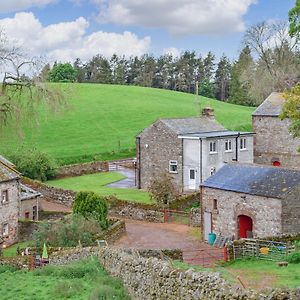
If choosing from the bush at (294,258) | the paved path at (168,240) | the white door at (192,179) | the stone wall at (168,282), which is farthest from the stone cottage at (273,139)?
the stone wall at (168,282)

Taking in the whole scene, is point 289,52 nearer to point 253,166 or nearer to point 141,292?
point 253,166

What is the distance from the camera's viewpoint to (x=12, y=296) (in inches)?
807

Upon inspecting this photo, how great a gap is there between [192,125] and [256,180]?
826 inches

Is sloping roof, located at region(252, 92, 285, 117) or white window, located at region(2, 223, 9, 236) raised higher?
sloping roof, located at region(252, 92, 285, 117)

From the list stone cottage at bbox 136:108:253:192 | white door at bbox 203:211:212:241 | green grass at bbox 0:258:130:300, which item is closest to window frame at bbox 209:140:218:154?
stone cottage at bbox 136:108:253:192

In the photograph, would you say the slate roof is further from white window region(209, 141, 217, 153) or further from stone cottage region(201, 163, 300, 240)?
stone cottage region(201, 163, 300, 240)

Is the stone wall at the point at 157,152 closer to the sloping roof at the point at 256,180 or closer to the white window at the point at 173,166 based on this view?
the white window at the point at 173,166

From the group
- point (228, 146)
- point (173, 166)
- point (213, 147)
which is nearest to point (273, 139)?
point (228, 146)

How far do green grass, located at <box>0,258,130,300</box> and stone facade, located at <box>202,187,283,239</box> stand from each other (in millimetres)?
12562

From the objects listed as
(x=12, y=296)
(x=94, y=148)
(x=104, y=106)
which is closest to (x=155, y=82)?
(x=104, y=106)

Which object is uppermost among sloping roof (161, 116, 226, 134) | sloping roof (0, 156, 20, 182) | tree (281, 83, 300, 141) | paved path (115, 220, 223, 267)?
tree (281, 83, 300, 141)

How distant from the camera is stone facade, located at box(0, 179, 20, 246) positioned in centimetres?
4000

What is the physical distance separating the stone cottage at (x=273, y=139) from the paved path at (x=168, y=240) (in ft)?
60.2

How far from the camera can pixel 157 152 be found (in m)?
54.5
